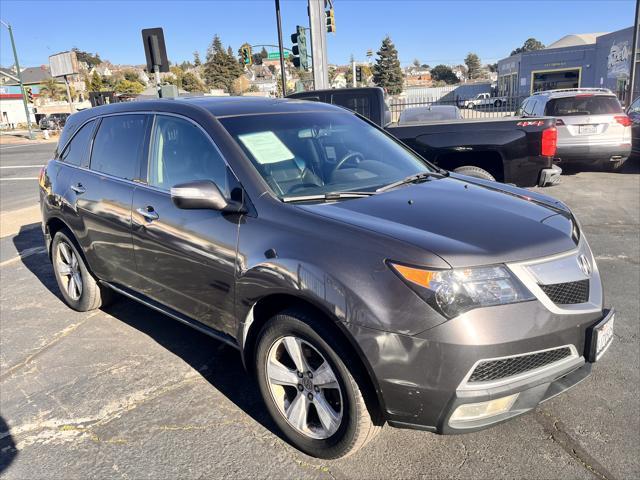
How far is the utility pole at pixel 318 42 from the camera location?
15422mm

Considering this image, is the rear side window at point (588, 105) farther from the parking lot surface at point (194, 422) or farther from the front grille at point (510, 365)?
the front grille at point (510, 365)

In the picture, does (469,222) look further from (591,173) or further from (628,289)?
(591,173)

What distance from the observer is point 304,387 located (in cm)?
268

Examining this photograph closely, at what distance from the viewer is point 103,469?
106 inches

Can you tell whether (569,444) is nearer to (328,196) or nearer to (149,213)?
(328,196)

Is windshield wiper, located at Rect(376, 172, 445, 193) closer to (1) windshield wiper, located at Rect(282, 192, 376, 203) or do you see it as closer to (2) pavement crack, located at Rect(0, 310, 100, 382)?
(1) windshield wiper, located at Rect(282, 192, 376, 203)

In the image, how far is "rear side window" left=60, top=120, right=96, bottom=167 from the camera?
444cm

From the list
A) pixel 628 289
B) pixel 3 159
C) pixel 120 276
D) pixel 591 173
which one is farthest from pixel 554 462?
pixel 3 159

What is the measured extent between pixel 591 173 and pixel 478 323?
11290mm

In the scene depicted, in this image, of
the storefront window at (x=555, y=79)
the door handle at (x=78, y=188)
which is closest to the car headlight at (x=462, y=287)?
the door handle at (x=78, y=188)

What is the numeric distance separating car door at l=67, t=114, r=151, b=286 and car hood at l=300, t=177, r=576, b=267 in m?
1.71

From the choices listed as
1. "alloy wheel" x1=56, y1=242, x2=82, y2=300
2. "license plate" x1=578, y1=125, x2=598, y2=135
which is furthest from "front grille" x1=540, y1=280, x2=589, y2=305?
"license plate" x1=578, y1=125, x2=598, y2=135

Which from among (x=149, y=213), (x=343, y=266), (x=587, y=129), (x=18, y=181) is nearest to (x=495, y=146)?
(x=149, y=213)

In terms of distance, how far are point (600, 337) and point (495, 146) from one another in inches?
185
